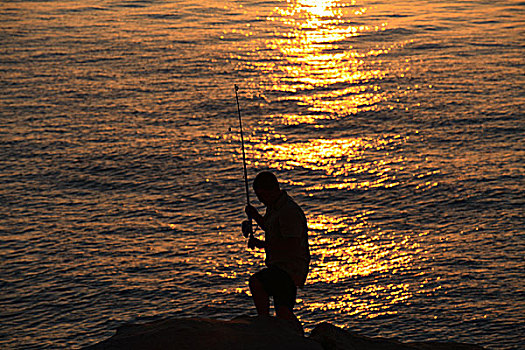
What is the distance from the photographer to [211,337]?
6555 millimetres

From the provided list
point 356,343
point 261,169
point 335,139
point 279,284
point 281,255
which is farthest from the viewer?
point 335,139

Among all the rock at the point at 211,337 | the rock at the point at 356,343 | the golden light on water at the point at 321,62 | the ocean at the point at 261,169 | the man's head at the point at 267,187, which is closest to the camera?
the rock at the point at 211,337

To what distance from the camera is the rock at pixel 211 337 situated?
21.2ft

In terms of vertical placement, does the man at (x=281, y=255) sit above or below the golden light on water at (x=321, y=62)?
below

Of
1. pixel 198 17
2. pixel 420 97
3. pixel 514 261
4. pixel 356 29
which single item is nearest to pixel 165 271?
pixel 514 261

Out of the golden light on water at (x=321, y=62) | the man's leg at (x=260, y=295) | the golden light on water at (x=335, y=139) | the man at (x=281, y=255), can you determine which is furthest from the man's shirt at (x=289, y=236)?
the golden light on water at (x=321, y=62)

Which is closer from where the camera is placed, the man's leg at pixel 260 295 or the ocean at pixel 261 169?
the man's leg at pixel 260 295

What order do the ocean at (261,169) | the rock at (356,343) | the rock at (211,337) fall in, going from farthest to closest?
the ocean at (261,169)
the rock at (356,343)
the rock at (211,337)

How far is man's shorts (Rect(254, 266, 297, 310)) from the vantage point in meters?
7.01

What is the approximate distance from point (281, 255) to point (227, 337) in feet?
3.03

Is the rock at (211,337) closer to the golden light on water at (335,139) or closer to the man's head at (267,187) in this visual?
the man's head at (267,187)

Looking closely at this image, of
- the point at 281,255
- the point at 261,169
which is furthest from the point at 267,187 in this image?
the point at 261,169

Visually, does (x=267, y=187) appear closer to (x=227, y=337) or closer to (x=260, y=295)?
(x=260, y=295)

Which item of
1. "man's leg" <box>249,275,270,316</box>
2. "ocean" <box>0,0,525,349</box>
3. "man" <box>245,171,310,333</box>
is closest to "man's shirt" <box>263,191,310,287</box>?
"man" <box>245,171,310,333</box>
